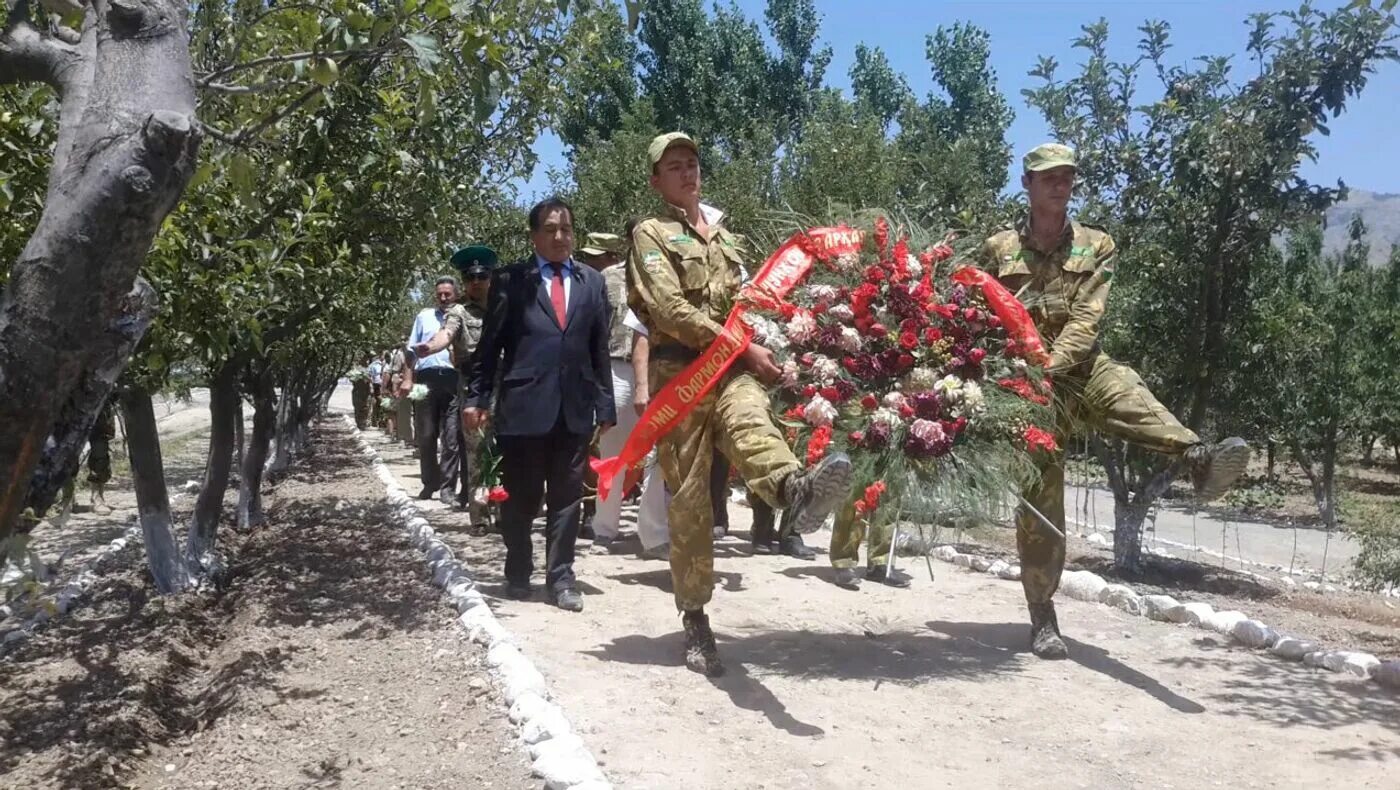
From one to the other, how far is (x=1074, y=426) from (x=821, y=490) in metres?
1.85

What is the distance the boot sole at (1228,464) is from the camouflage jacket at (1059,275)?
0.79m

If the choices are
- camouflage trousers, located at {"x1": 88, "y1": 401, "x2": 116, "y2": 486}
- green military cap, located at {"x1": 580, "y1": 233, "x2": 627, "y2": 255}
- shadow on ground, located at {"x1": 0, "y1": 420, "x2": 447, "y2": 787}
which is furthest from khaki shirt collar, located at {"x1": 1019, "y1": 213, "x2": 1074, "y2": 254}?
camouflage trousers, located at {"x1": 88, "y1": 401, "x2": 116, "y2": 486}

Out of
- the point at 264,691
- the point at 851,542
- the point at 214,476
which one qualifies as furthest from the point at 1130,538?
the point at 214,476

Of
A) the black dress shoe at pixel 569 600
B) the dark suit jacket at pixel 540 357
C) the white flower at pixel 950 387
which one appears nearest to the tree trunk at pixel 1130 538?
the dark suit jacket at pixel 540 357

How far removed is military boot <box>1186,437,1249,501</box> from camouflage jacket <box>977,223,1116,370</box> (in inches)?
27.9

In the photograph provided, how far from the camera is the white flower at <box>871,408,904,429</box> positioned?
5020 millimetres

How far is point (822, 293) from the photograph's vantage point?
539 cm

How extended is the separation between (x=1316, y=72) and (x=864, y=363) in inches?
228

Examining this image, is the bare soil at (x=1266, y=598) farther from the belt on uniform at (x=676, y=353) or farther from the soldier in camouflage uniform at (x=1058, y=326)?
the belt on uniform at (x=676, y=353)

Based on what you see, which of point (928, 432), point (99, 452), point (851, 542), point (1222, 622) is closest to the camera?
point (928, 432)

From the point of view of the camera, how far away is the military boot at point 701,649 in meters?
5.40

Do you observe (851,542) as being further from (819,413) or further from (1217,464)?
(1217,464)

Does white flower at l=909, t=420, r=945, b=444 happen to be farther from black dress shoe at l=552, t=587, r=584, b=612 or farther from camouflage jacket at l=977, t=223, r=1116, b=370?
black dress shoe at l=552, t=587, r=584, b=612

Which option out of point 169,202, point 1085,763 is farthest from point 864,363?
point 169,202
